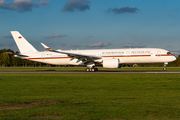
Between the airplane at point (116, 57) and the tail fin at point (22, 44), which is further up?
the tail fin at point (22, 44)

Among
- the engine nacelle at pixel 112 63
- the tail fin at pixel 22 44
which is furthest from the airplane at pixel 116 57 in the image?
the tail fin at pixel 22 44

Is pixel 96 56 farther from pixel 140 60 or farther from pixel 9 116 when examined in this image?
pixel 9 116

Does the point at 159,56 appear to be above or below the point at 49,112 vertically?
above

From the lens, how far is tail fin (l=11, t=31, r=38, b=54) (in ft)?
129

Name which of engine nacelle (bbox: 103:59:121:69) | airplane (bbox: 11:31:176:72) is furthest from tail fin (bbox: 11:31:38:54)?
engine nacelle (bbox: 103:59:121:69)

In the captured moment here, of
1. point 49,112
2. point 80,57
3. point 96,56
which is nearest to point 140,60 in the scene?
point 96,56

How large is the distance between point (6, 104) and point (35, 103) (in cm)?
126

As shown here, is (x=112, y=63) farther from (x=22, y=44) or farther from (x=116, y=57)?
(x=22, y=44)

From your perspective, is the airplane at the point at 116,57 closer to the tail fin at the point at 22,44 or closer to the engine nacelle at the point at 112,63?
the engine nacelle at the point at 112,63

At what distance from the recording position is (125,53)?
111ft

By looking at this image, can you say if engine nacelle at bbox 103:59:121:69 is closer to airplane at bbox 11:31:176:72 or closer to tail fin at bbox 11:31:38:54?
airplane at bbox 11:31:176:72

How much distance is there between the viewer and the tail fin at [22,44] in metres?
39.2

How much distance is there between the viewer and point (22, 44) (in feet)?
129

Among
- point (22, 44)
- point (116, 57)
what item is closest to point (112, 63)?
point (116, 57)
